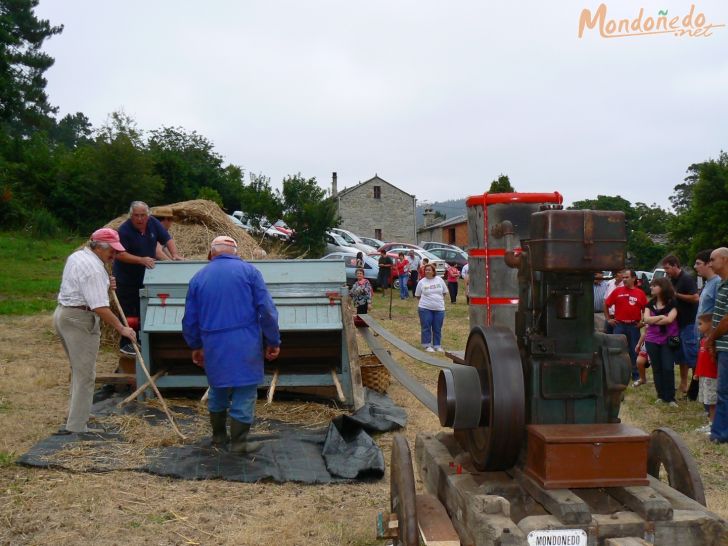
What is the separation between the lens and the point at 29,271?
18266mm

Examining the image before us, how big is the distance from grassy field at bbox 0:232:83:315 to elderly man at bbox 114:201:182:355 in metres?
6.25

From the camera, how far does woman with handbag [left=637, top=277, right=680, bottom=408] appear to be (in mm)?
7914

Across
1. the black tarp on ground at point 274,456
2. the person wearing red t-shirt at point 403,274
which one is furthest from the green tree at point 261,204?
the black tarp on ground at point 274,456

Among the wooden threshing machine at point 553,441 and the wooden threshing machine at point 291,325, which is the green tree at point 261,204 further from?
the wooden threshing machine at point 553,441

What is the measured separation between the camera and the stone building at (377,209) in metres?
54.6

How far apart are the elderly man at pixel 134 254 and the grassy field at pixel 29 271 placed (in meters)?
6.25

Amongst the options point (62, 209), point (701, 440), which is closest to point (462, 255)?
point (62, 209)

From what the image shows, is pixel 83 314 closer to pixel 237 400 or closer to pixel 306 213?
pixel 237 400

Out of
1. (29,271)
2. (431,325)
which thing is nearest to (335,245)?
(29,271)

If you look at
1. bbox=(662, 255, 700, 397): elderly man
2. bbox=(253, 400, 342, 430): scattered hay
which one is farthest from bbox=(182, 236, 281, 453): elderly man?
bbox=(662, 255, 700, 397): elderly man

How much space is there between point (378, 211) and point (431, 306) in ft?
143

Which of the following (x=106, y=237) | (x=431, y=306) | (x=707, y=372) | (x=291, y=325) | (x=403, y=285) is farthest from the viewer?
(x=403, y=285)

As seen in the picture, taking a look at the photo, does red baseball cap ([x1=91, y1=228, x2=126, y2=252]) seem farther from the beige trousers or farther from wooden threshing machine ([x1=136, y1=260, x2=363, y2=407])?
wooden threshing machine ([x1=136, y1=260, x2=363, y2=407])

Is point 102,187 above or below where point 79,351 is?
above
